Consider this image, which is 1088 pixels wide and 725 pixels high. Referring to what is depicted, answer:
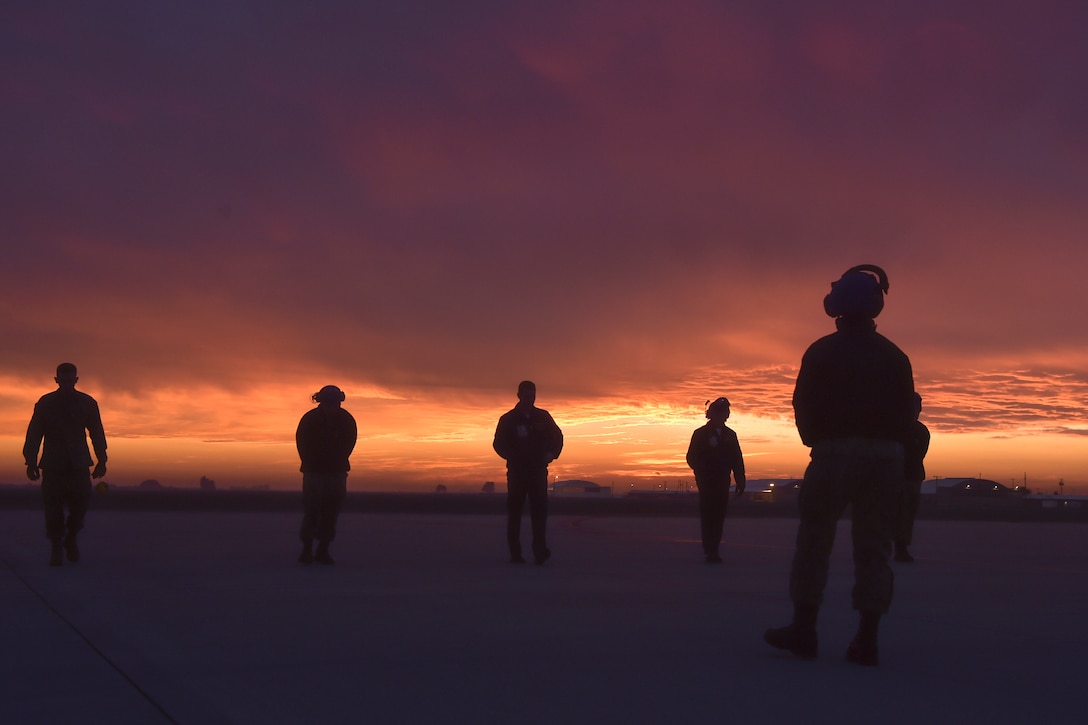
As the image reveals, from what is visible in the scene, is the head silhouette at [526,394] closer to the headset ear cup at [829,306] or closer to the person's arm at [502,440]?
the person's arm at [502,440]

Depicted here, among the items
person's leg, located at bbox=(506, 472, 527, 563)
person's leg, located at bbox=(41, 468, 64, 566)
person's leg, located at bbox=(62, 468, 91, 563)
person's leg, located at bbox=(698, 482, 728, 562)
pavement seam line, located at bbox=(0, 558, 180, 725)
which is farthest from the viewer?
person's leg, located at bbox=(698, 482, 728, 562)

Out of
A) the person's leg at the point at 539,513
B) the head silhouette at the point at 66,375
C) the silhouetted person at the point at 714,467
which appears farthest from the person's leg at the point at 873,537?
the head silhouette at the point at 66,375

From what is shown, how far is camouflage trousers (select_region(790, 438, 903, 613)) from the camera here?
220 inches

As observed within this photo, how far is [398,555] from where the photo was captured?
12.4 meters

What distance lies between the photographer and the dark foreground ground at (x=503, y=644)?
441cm

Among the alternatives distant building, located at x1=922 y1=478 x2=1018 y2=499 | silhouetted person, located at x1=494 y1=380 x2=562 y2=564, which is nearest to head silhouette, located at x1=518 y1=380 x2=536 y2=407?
silhouetted person, located at x1=494 y1=380 x2=562 y2=564

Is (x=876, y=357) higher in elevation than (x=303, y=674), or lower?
higher

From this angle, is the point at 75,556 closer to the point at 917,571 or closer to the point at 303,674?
the point at 303,674

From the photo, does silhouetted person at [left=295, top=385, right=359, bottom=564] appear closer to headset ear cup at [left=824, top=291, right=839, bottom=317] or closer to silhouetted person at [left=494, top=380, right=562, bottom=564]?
silhouetted person at [left=494, top=380, right=562, bottom=564]

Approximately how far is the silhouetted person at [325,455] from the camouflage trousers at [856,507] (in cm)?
665

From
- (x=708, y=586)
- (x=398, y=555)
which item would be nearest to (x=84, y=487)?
(x=398, y=555)

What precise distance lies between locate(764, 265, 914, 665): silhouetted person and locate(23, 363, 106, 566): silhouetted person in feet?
24.8

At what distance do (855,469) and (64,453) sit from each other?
8.15 metres

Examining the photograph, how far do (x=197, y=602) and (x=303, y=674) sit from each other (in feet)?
9.60
